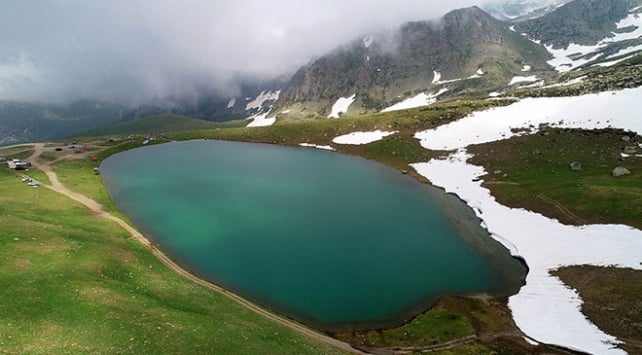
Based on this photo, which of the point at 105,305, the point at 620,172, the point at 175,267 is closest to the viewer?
the point at 105,305

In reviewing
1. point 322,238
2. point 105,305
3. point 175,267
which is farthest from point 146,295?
point 322,238

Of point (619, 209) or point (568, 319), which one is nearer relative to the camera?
point (568, 319)

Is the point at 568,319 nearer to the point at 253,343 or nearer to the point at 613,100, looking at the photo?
the point at 253,343

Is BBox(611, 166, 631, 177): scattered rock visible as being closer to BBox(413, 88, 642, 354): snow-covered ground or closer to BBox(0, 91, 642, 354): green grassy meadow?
BBox(0, 91, 642, 354): green grassy meadow

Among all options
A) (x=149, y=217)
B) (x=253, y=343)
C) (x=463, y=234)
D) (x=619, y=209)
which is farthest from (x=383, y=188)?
(x=253, y=343)

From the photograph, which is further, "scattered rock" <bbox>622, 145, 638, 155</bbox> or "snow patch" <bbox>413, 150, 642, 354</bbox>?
"scattered rock" <bbox>622, 145, 638, 155</bbox>

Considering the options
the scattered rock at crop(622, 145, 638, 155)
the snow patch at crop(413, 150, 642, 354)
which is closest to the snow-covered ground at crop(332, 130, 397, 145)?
the snow patch at crop(413, 150, 642, 354)

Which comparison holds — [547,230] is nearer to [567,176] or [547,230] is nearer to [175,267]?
[567,176]
